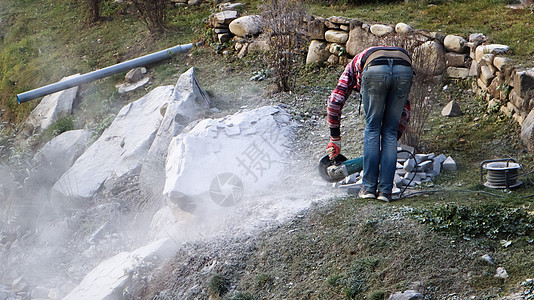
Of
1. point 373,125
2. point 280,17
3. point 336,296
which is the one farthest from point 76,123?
point 336,296

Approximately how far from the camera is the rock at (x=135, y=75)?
9086 millimetres

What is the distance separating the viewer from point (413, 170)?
5.02m

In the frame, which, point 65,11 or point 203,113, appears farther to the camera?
point 65,11

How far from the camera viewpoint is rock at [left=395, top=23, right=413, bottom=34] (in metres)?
7.05

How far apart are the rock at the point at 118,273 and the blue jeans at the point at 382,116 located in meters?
1.89

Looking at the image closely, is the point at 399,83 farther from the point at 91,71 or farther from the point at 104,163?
the point at 91,71

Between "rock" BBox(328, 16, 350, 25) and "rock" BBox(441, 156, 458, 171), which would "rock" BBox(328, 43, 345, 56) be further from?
"rock" BBox(441, 156, 458, 171)

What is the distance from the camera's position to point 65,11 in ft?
40.7

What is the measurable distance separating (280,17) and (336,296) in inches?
185

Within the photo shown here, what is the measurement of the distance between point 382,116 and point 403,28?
3134mm

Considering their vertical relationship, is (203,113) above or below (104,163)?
above

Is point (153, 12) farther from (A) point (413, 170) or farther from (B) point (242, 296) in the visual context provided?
(B) point (242, 296)

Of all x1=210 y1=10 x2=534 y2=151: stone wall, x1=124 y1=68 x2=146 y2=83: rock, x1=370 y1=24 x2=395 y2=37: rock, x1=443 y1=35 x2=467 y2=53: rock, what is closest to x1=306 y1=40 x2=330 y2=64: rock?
x1=210 y1=10 x2=534 y2=151: stone wall

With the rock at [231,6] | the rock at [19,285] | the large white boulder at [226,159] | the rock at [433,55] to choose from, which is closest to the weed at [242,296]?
the large white boulder at [226,159]
